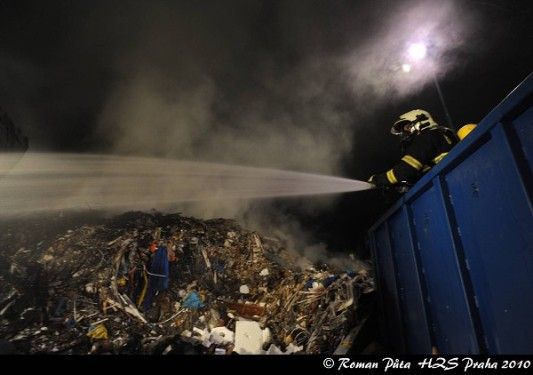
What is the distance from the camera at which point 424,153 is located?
9.82 ft

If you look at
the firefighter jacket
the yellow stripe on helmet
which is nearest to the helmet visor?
the firefighter jacket

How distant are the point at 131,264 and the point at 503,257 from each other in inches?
253

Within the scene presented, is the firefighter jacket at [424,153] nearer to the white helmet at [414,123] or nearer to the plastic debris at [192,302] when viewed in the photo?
the white helmet at [414,123]

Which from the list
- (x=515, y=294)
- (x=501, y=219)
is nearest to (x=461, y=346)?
(x=515, y=294)

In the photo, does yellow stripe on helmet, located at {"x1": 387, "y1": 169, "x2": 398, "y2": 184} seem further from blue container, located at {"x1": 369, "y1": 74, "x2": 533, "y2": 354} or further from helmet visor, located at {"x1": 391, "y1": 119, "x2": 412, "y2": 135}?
helmet visor, located at {"x1": 391, "y1": 119, "x2": 412, "y2": 135}

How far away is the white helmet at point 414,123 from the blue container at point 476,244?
0.82 meters

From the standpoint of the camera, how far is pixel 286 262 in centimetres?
763

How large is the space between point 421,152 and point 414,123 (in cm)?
60

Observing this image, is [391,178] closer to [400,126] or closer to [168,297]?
[400,126]

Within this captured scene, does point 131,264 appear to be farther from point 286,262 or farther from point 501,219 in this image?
point 501,219

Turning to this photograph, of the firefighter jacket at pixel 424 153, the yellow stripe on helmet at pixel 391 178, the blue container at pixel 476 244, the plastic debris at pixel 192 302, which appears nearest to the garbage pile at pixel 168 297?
the plastic debris at pixel 192 302

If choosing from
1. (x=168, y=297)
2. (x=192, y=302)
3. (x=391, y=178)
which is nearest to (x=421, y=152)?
(x=391, y=178)

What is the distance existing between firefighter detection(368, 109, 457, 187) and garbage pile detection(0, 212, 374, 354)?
2194 mm

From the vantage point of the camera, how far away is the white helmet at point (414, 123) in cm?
331
